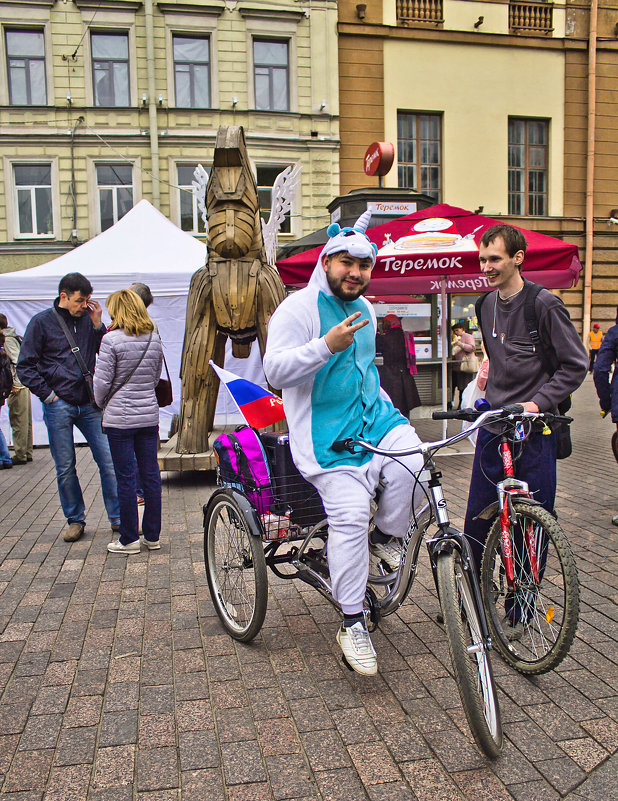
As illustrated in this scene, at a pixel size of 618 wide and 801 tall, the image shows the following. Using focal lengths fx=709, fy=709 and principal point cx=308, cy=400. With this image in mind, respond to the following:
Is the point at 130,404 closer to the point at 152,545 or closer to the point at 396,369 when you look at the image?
the point at 152,545

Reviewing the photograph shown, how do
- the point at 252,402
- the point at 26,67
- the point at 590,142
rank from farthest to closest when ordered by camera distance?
the point at 590,142 → the point at 26,67 → the point at 252,402

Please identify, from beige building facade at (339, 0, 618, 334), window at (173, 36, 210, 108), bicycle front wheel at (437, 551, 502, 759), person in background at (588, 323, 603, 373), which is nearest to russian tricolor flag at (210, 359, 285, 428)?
bicycle front wheel at (437, 551, 502, 759)

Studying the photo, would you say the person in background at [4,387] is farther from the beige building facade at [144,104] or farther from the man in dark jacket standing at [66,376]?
the beige building facade at [144,104]

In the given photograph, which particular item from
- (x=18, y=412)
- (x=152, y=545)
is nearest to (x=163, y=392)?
(x=152, y=545)

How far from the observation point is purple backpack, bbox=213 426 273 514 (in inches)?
123

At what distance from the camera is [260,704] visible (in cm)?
279

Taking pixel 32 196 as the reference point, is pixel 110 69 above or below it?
above

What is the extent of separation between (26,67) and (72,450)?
16061 millimetres

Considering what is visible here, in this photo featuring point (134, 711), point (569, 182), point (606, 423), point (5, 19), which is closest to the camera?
point (134, 711)

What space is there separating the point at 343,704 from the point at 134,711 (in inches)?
31.9

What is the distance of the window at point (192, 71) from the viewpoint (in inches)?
713

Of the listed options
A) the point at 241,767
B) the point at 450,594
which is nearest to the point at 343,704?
the point at 241,767

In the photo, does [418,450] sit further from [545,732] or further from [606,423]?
[606,423]

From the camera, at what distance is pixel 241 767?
93.9 inches
